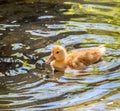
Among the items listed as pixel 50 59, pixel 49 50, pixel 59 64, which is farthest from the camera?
pixel 49 50

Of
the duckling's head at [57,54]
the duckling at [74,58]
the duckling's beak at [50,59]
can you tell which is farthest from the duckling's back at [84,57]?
the duckling's beak at [50,59]

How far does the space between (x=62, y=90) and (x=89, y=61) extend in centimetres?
133

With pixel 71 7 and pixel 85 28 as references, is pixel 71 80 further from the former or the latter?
pixel 71 7

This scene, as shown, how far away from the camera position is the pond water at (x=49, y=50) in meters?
6.51

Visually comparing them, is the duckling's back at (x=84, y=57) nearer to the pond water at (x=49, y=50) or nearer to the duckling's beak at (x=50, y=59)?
the pond water at (x=49, y=50)

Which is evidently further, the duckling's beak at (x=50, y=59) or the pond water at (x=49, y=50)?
the duckling's beak at (x=50, y=59)

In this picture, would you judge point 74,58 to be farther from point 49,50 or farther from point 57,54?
point 49,50

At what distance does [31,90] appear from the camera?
6.83m

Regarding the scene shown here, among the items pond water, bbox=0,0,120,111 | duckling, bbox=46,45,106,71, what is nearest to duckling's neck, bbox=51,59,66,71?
duckling, bbox=46,45,106,71

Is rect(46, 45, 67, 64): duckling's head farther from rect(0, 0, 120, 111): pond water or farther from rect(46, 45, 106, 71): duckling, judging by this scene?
rect(0, 0, 120, 111): pond water

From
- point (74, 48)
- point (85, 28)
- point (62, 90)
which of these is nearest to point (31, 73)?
point (62, 90)

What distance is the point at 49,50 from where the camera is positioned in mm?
8391

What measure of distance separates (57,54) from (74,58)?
0.90ft

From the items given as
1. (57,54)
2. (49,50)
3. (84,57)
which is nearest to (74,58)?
(84,57)
